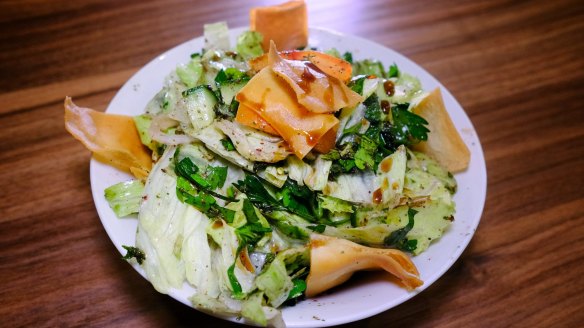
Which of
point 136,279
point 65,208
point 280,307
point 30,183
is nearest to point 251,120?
point 280,307

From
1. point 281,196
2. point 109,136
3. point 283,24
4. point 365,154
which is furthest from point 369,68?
point 109,136

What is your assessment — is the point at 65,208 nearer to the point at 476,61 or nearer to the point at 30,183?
the point at 30,183

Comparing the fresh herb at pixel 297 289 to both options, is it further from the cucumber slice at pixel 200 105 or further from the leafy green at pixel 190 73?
the leafy green at pixel 190 73

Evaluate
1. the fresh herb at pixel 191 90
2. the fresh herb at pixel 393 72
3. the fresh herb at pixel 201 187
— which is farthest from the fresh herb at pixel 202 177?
the fresh herb at pixel 393 72

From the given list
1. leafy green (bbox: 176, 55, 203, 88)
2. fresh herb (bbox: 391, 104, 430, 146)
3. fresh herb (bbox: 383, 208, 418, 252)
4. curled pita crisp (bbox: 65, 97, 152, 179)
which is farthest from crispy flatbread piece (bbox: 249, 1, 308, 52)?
fresh herb (bbox: 383, 208, 418, 252)

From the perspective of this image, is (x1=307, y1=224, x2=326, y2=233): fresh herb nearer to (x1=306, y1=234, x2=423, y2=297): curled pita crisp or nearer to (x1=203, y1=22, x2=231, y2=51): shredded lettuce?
(x1=306, y1=234, x2=423, y2=297): curled pita crisp

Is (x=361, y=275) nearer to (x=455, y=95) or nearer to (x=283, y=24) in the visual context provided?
(x=283, y=24)

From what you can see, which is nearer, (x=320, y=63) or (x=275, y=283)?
(x=275, y=283)
